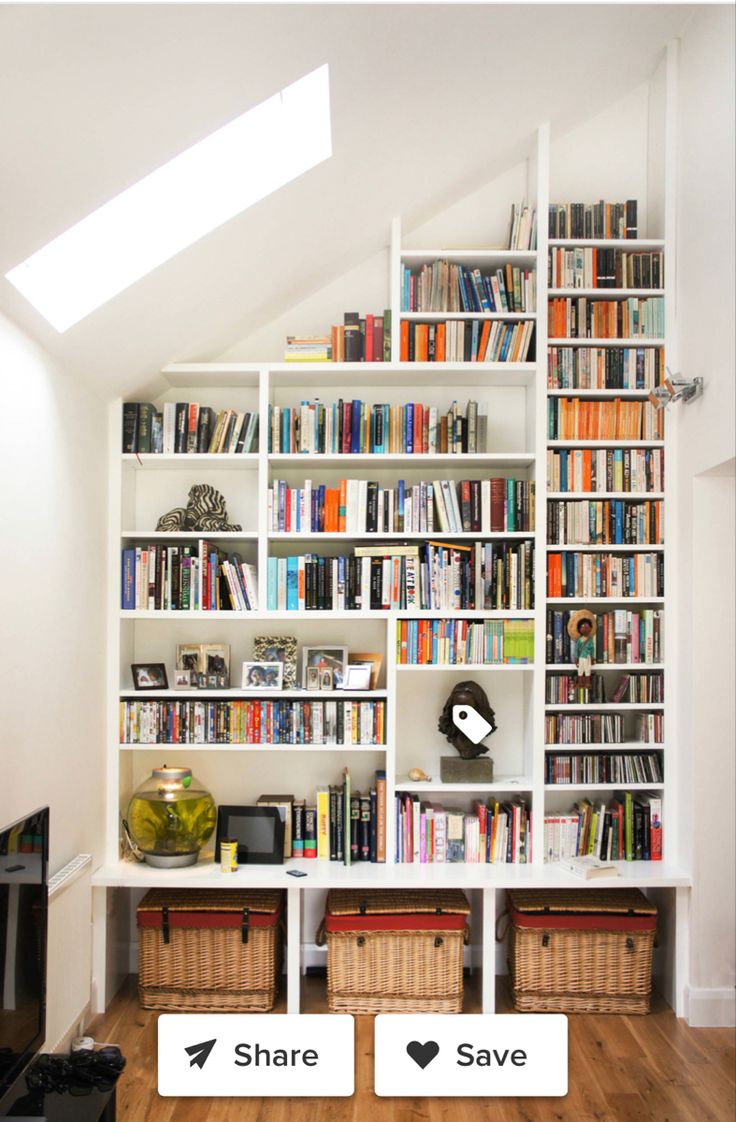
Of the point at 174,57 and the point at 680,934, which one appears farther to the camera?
the point at 680,934

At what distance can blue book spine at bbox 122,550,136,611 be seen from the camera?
3791mm

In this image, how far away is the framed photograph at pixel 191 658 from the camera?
387 cm

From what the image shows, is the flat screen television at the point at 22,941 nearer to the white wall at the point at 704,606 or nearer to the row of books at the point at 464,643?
the row of books at the point at 464,643

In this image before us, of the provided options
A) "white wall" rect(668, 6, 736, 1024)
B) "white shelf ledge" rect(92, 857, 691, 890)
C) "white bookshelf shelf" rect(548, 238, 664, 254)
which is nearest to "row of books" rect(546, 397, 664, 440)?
"white wall" rect(668, 6, 736, 1024)

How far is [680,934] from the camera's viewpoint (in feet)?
11.8

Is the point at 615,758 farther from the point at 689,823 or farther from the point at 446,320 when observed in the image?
the point at 446,320

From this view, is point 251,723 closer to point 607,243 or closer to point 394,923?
point 394,923

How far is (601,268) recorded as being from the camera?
3855 millimetres

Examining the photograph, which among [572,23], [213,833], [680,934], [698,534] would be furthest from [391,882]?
[572,23]

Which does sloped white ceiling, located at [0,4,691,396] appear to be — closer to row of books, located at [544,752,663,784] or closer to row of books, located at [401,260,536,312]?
row of books, located at [401,260,536,312]

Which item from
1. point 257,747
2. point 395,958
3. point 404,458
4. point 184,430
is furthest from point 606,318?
point 395,958

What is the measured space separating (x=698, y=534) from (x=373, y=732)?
150 cm

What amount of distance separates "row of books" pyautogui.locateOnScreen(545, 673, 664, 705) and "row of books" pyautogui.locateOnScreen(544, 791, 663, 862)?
41 centimetres

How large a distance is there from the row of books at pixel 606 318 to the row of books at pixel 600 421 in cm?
28
